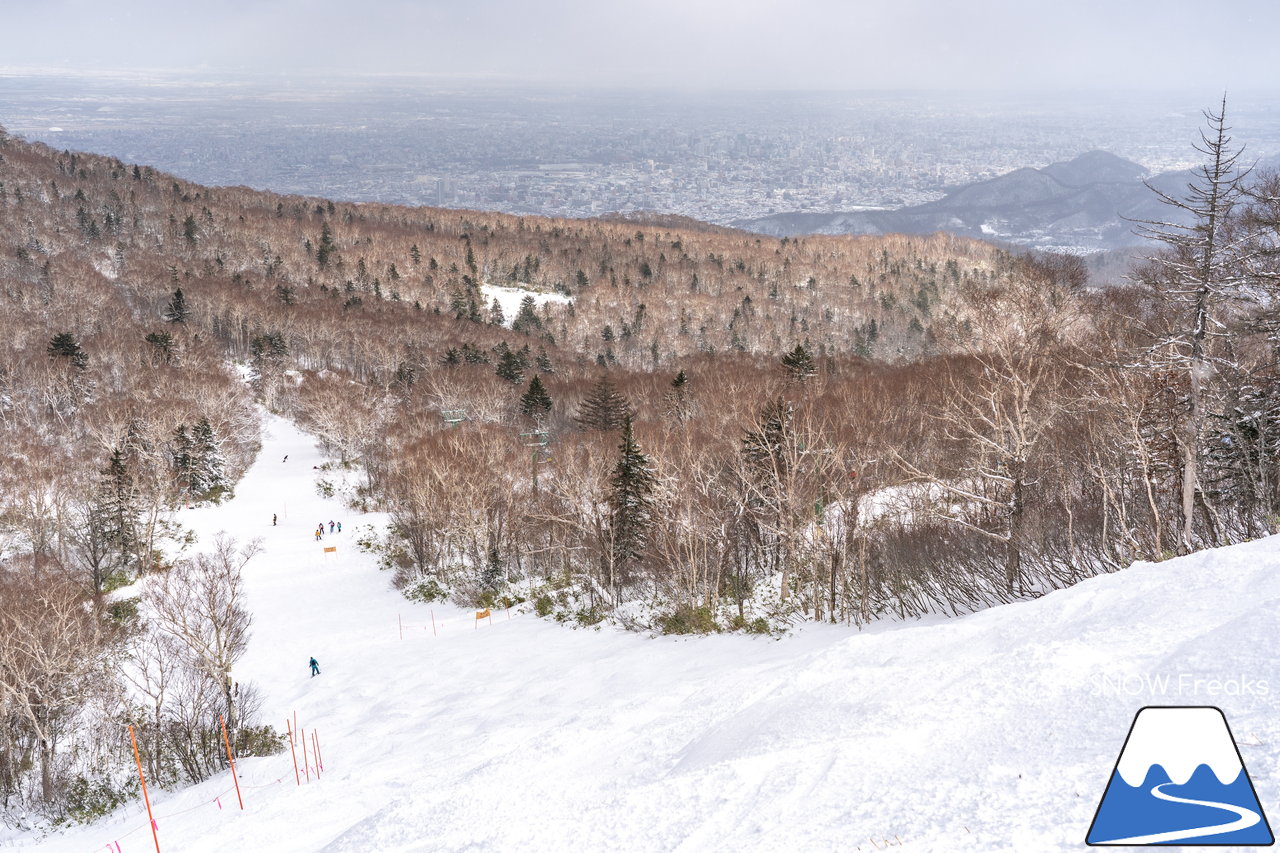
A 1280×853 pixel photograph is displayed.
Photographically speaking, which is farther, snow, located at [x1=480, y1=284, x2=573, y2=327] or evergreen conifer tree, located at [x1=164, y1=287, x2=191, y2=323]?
snow, located at [x1=480, y1=284, x2=573, y2=327]

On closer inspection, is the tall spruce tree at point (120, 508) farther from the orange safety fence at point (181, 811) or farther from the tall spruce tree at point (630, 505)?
the tall spruce tree at point (630, 505)

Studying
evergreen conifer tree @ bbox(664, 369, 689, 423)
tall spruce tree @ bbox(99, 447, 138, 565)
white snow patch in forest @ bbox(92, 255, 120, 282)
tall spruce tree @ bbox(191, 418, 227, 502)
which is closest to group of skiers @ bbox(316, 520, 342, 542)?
tall spruce tree @ bbox(99, 447, 138, 565)

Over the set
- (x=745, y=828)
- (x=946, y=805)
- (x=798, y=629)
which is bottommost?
(x=798, y=629)

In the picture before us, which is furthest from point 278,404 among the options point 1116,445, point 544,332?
point 1116,445

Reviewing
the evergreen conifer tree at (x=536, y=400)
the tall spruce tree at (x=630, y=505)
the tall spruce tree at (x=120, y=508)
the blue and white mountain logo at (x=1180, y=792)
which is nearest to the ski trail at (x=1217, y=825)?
the blue and white mountain logo at (x=1180, y=792)

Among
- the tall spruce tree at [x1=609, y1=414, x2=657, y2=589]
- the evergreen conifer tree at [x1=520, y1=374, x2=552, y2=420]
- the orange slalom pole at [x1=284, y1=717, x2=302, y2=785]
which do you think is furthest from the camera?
the evergreen conifer tree at [x1=520, y1=374, x2=552, y2=420]

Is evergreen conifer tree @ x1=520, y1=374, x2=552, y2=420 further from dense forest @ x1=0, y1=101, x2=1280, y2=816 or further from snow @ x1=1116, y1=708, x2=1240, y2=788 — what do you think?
snow @ x1=1116, y1=708, x2=1240, y2=788

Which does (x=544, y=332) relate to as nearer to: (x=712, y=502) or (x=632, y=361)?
(x=632, y=361)
